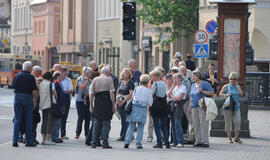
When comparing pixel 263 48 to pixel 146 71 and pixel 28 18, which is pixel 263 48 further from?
pixel 28 18

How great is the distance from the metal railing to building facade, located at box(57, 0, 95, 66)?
141ft

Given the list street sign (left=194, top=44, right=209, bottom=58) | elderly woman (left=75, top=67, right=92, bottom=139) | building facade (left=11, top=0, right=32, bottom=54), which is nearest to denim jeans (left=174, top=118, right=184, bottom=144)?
elderly woman (left=75, top=67, right=92, bottom=139)

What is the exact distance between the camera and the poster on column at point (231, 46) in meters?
22.0

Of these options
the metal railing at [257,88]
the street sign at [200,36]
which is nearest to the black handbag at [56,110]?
the street sign at [200,36]

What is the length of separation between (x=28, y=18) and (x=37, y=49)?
28.7ft

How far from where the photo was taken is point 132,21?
71.8ft

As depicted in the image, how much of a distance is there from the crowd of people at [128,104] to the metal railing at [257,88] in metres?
14.2

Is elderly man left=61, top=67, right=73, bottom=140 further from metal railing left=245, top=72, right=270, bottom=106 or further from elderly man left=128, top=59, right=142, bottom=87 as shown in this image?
metal railing left=245, top=72, right=270, bottom=106

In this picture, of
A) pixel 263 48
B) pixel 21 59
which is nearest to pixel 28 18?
pixel 21 59

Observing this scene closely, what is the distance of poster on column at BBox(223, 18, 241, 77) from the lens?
72.1ft

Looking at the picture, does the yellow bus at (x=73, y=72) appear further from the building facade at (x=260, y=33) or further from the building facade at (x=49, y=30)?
the building facade at (x=49, y=30)

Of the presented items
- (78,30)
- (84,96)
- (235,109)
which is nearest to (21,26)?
(78,30)

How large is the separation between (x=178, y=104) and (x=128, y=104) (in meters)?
1.18

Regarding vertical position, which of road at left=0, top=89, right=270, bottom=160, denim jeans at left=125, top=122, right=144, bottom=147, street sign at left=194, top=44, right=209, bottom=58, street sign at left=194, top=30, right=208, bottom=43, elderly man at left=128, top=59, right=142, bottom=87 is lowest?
road at left=0, top=89, right=270, bottom=160
